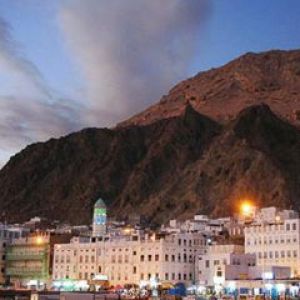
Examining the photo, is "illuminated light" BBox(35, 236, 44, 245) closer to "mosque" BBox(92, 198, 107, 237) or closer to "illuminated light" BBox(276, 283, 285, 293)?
"mosque" BBox(92, 198, 107, 237)

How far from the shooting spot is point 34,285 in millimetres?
128625

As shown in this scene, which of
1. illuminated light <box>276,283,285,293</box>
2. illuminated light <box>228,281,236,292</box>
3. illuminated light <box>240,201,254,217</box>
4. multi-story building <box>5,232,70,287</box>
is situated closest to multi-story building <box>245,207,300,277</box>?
illuminated light <box>228,281,236,292</box>

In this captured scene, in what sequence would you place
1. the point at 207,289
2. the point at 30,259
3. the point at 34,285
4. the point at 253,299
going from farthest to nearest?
the point at 30,259
the point at 34,285
the point at 207,289
the point at 253,299

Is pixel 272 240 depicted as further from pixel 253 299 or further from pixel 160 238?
pixel 253 299

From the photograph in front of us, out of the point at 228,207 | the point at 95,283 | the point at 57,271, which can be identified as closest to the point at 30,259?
the point at 57,271

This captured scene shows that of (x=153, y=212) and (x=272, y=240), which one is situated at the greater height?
(x=153, y=212)

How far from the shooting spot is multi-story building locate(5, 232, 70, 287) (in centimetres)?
13588

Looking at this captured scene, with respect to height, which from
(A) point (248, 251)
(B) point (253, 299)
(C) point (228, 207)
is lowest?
(B) point (253, 299)

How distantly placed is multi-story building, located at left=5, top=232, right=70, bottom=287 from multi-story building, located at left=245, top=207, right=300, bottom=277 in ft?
121

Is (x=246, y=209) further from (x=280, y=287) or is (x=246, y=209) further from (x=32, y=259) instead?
(x=280, y=287)

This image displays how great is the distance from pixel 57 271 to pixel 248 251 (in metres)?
34.5

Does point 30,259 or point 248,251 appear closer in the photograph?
point 248,251

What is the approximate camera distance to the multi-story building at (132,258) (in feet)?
390

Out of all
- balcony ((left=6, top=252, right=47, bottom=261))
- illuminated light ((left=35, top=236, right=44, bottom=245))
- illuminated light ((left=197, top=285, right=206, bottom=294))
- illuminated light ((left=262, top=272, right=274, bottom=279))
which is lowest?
illuminated light ((left=197, top=285, right=206, bottom=294))
